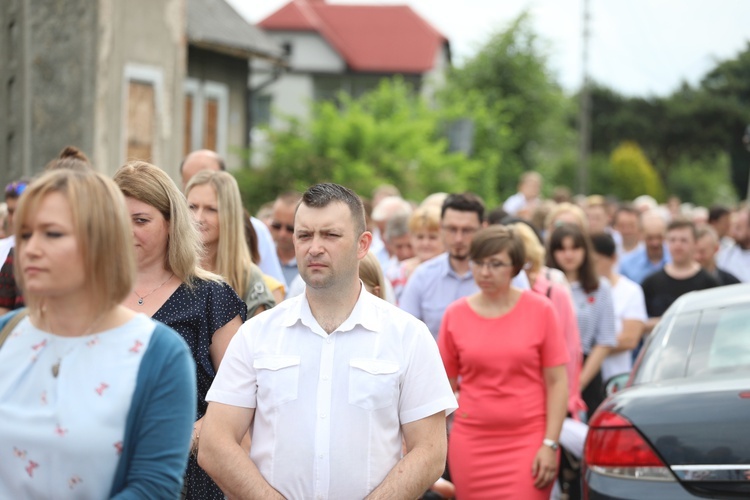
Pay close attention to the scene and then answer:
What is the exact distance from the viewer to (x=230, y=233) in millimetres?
5949

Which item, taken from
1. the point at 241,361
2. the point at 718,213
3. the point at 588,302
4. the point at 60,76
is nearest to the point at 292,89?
the point at 718,213

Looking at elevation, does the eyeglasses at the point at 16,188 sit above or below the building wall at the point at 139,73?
below

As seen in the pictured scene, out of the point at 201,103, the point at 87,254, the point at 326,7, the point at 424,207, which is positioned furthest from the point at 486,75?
the point at 87,254

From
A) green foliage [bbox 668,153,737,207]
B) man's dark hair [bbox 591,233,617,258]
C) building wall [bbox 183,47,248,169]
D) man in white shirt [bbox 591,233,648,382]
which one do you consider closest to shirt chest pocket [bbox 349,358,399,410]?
man in white shirt [bbox 591,233,648,382]

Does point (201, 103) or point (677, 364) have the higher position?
point (201, 103)

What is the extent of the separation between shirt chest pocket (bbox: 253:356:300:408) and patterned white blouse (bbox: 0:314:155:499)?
1.12 m

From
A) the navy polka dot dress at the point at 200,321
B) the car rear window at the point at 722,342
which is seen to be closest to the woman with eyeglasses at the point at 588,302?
the car rear window at the point at 722,342

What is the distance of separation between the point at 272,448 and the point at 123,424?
1.24 m

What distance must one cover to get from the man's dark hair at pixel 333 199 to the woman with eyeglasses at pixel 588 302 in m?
5.48

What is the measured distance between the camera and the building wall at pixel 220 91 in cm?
2770

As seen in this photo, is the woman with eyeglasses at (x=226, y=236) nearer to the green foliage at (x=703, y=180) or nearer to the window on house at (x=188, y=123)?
the window on house at (x=188, y=123)

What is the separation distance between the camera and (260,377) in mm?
4352

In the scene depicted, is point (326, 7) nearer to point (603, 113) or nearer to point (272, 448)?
point (603, 113)

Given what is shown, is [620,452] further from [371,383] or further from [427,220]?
[427,220]
